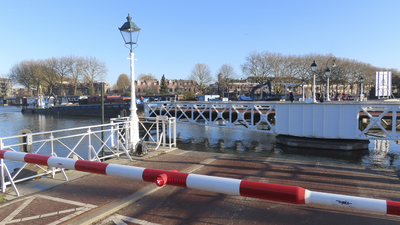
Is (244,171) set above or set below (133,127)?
below

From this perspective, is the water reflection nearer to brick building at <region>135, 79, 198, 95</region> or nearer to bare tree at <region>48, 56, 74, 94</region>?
bare tree at <region>48, 56, 74, 94</region>

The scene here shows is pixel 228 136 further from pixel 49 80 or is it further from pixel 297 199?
pixel 49 80

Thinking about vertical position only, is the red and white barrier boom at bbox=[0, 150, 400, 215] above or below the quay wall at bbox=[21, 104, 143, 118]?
above

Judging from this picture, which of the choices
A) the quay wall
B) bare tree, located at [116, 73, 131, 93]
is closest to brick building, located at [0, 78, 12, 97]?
bare tree, located at [116, 73, 131, 93]

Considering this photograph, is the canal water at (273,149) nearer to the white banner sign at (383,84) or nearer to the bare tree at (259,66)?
the white banner sign at (383,84)

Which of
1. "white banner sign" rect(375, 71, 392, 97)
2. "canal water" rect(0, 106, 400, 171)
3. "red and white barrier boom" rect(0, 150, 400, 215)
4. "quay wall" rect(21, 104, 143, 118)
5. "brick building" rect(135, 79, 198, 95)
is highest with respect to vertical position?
"brick building" rect(135, 79, 198, 95)

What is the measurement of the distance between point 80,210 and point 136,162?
3.86 meters

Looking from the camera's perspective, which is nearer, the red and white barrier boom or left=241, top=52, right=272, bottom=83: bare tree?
the red and white barrier boom

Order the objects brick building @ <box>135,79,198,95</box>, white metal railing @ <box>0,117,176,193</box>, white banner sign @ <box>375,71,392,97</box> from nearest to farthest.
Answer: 1. white metal railing @ <box>0,117,176,193</box>
2. white banner sign @ <box>375,71,392,97</box>
3. brick building @ <box>135,79,198,95</box>

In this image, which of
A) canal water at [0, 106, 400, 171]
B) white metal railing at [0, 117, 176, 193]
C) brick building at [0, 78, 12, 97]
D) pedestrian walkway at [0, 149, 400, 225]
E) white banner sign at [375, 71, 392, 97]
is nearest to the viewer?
pedestrian walkway at [0, 149, 400, 225]

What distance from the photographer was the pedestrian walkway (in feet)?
15.0

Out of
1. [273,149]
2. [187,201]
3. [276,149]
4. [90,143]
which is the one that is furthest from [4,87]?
[187,201]

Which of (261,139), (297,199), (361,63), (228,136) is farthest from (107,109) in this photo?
(361,63)

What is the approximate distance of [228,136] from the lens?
26.4 meters
